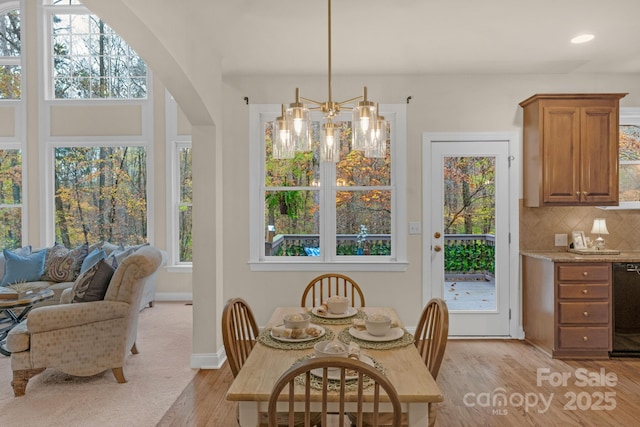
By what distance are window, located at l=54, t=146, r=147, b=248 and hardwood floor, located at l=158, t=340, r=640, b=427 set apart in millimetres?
3461

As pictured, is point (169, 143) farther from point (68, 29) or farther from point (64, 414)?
point (64, 414)

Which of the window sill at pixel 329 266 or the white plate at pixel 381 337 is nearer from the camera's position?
the white plate at pixel 381 337

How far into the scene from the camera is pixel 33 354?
9.76 feet

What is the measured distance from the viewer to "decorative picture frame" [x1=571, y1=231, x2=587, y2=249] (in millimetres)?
4102

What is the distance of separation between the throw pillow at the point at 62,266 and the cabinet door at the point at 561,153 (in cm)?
525

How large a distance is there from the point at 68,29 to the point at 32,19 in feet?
1.53

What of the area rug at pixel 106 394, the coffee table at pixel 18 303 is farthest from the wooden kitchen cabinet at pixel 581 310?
the coffee table at pixel 18 303

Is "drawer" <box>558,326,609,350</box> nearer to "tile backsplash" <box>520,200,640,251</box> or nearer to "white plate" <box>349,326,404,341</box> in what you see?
"tile backsplash" <box>520,200,640,251</box>

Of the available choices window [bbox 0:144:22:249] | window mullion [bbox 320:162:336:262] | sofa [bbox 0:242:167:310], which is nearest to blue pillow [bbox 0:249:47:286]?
sofa [bbox 0:242:167:310]

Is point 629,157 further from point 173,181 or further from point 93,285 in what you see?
point 173,181

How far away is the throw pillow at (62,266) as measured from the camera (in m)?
4.81

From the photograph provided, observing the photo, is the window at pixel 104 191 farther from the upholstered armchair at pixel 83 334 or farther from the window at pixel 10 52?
the upholstered armchair at pixel 83 334

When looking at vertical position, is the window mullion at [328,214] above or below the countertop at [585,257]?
above

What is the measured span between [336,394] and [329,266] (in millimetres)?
2774
